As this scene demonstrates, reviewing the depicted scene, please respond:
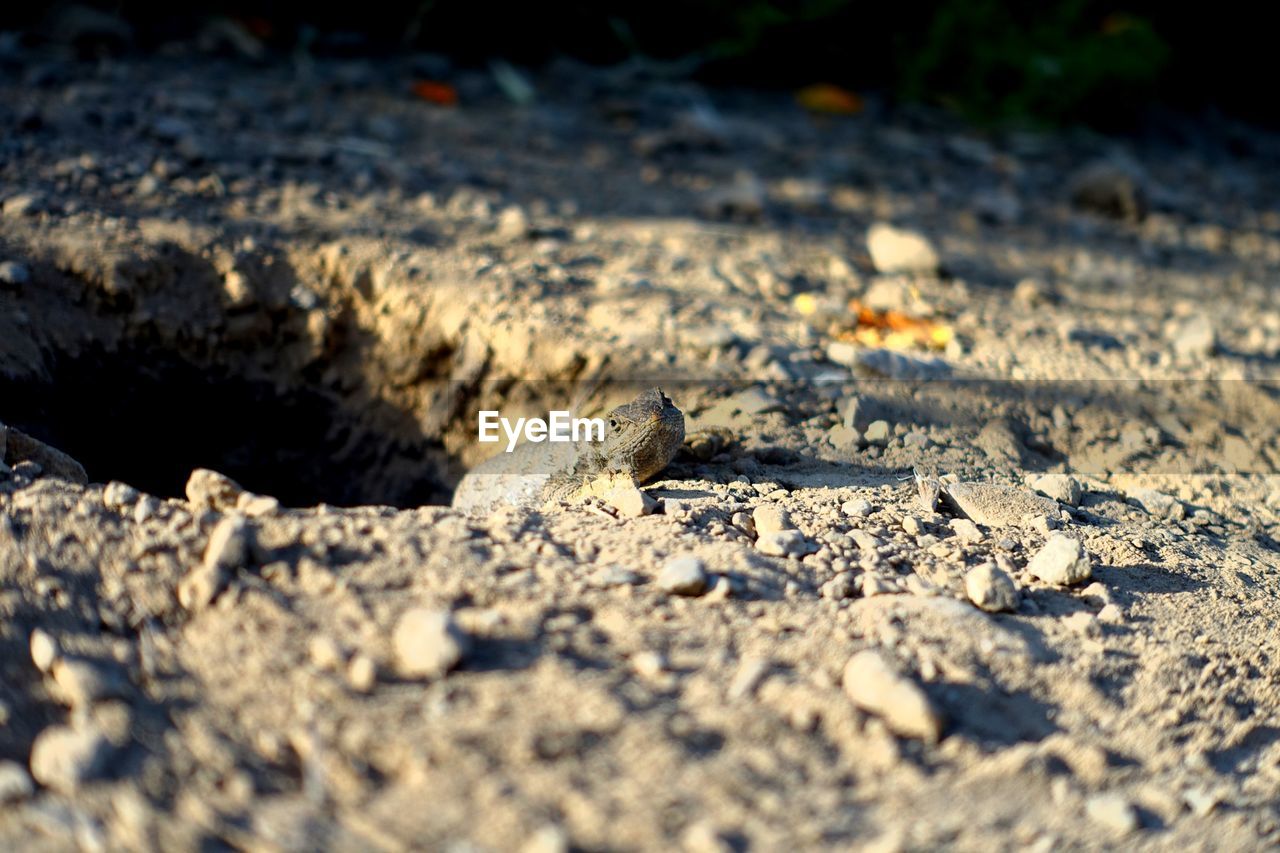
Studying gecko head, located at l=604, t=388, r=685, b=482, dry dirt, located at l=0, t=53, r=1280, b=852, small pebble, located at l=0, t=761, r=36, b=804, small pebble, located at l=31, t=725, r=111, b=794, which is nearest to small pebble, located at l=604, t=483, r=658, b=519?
dry dirt, located at l=0, t=53, r=1280, b=852

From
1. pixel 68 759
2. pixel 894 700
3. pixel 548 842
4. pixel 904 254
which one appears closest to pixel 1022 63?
pixel 904 254

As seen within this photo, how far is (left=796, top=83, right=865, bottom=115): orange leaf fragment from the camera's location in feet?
22.3

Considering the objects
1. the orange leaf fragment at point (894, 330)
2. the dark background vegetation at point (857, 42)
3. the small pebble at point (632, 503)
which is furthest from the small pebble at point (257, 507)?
the dark background vegetation at point (857, 42)

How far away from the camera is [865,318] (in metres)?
4.24

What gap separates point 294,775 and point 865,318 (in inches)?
113

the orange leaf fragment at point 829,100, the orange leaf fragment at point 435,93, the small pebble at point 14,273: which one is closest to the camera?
the small pebble at point 14,273

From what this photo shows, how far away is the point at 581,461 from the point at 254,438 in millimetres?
1469

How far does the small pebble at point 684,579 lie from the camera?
7.73 feet

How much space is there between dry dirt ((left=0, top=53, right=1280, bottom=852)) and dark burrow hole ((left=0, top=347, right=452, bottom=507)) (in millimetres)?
14

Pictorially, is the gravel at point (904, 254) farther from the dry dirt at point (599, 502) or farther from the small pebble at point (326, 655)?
the small pebble at point (326, 655)

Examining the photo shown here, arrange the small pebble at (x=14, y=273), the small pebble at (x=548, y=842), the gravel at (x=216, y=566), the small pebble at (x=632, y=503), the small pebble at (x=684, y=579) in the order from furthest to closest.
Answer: the small pebble at (x=14, y=273)
the small pebble at (x=632, y=503)
the small pebble at (x=684, y=579)
the gravel at (x=216, y=566)
the small pebble at (x=548, y=842)

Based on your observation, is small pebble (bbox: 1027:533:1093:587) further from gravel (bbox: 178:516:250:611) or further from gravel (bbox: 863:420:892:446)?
gravel (bbox: 178:516:250:611)

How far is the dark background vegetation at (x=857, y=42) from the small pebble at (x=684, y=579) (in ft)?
15.5

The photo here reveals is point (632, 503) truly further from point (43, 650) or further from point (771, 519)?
point (43, 650)
